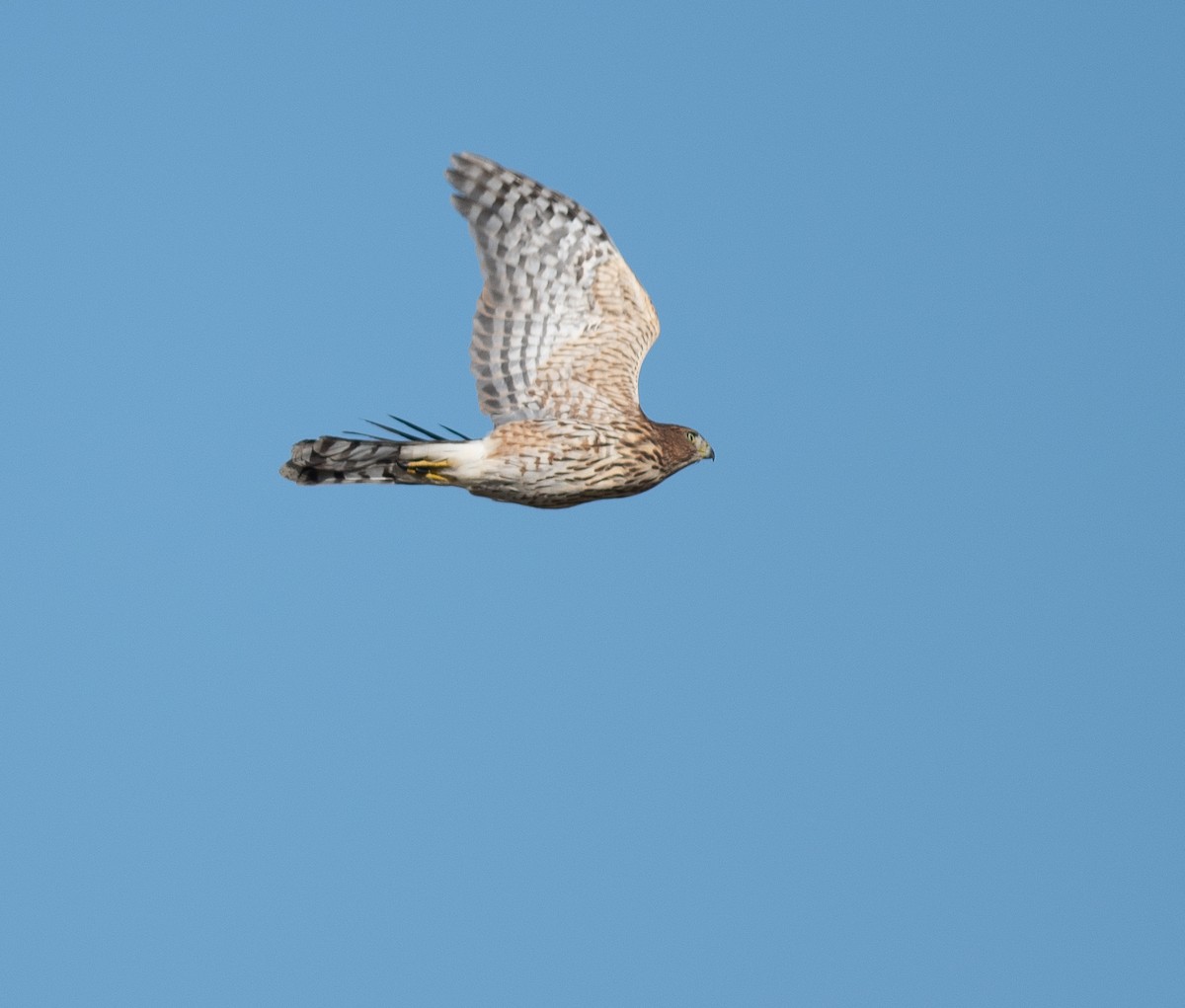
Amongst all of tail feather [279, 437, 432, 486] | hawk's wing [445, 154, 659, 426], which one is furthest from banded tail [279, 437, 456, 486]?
hawk's wing [445, 154, 659, 426]

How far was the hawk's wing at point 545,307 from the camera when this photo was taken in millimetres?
11805

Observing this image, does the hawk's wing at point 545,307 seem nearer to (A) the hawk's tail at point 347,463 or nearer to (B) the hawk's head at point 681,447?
(B) the hawk's head at point 681,447

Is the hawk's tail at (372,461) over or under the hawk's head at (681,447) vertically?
under

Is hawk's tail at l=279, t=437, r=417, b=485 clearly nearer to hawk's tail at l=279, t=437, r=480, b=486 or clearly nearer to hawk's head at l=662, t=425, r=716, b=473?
hawk's tail at l=279, t=437, r=480, b=486

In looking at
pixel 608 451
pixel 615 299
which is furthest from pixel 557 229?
pixel 608 451

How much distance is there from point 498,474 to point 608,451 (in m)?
0.71

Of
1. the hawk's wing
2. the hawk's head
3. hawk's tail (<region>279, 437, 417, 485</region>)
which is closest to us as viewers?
hawk's tail (<region>279, 437, 417, 485</region>)

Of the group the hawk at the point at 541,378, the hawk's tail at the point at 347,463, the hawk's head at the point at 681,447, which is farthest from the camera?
the hawk's head at the point at 681,447

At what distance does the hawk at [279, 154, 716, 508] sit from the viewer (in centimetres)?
1124

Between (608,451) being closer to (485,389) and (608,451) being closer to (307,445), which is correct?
(485,389)

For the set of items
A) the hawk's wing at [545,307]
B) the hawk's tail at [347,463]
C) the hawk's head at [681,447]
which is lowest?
the hawk's tail at [347,463]

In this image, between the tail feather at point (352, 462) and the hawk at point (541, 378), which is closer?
the tail feather at point (352, 462)

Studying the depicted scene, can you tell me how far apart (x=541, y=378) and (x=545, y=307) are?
53 cm

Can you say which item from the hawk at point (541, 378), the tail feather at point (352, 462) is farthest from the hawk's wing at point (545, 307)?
the tail feather at point (352, 462)
